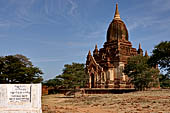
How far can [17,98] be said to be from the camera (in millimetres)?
10195

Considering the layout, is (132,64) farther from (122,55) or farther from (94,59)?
(94,59)

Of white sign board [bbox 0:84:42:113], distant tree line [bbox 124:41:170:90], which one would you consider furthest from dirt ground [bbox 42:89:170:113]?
distant tree line [bbox 124:41:170:90]

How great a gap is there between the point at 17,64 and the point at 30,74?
8.61ft

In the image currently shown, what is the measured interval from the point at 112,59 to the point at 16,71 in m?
21.5

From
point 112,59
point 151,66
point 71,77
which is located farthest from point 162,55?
point 112,59

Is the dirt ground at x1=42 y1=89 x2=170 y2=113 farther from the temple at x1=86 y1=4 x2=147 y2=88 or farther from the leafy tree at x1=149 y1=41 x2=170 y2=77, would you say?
the temple at x1=86 y1=4 x2=147 y2=88

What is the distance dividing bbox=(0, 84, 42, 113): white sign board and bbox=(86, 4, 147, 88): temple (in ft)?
112

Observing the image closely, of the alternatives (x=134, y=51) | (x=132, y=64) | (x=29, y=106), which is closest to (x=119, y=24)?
(x=134, y=51)

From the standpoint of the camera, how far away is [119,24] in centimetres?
5191

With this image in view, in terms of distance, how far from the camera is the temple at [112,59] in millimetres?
44750

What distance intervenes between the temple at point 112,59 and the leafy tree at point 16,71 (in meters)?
15.9

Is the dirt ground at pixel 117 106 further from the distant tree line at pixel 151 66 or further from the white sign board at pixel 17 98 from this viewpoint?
the distant tree line at pixel 151 66

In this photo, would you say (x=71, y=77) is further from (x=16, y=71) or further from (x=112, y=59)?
(x=112, y=59)

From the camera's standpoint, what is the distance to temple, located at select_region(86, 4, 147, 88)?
44.8m
